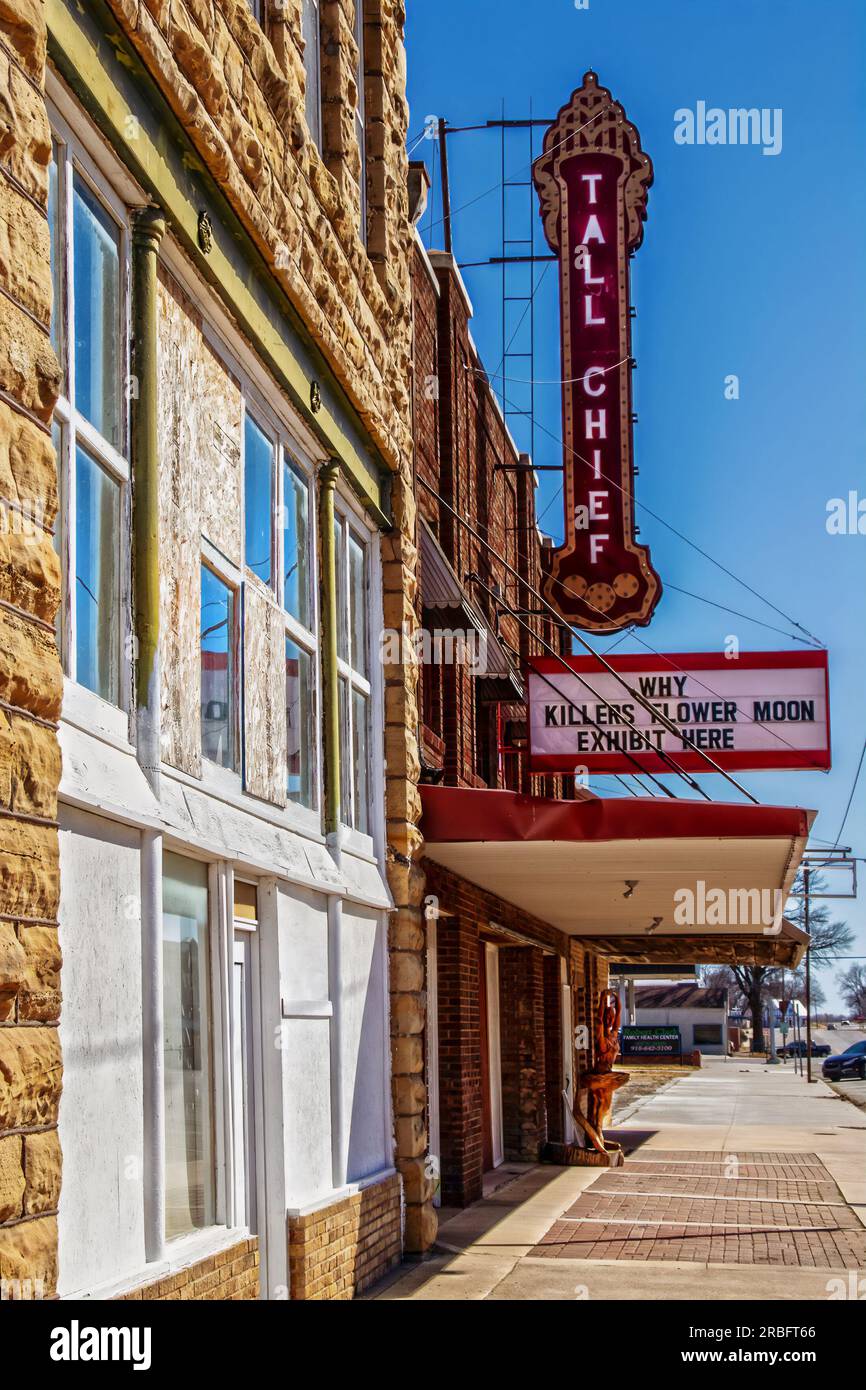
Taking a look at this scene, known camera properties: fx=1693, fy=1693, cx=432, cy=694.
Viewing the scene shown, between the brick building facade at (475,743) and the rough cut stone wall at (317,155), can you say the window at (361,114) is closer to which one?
the rough cut stone wall at (317,155)

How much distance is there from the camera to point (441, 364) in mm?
16531

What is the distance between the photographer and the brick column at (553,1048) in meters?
22.0

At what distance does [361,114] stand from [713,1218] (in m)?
9.44

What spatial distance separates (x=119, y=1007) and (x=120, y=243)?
290cm

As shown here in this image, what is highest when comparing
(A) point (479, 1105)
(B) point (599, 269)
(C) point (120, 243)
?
(B) point (599, 269)

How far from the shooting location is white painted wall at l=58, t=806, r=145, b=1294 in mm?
5461

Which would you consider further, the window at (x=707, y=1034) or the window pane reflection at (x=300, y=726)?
the window at (x=707, y=1034)

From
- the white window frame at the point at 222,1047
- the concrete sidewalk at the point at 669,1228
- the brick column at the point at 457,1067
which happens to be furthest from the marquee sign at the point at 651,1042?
the white window frame at the point at 222,1047

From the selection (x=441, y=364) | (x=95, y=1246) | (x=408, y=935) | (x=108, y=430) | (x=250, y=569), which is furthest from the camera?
(x=441, y=364)

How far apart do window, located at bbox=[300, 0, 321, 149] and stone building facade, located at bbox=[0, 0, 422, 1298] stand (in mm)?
34

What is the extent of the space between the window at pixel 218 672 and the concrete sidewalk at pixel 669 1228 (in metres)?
3.96
